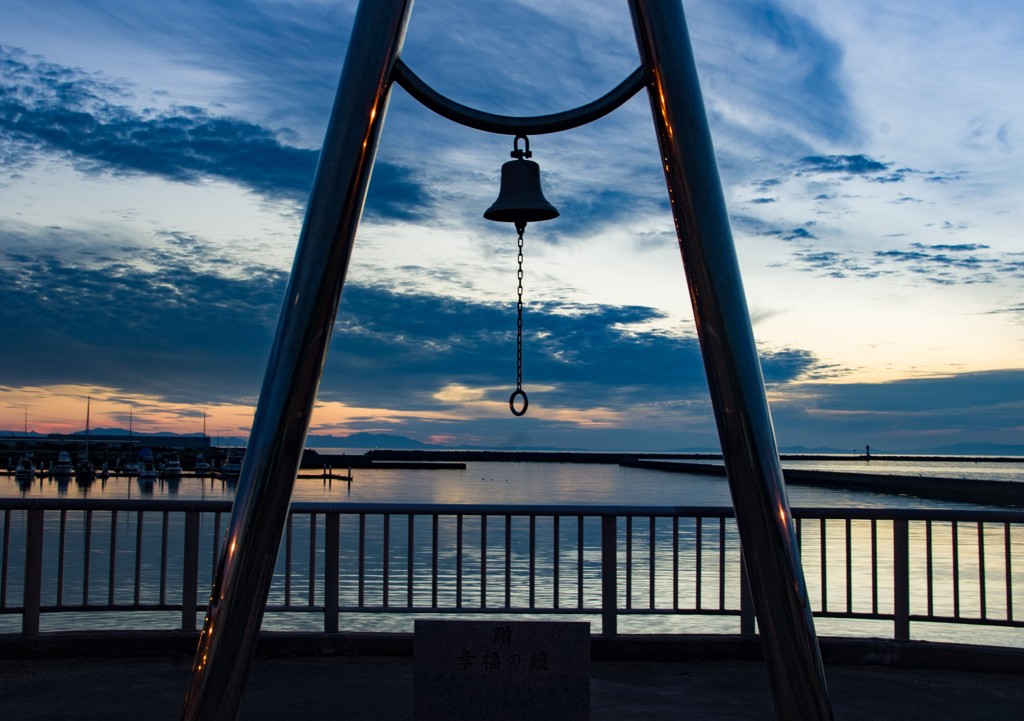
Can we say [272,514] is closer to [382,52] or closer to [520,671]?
[382,52]

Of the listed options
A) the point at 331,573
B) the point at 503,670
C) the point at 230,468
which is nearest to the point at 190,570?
the point at 331,573

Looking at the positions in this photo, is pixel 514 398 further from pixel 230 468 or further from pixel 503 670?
pixel 230 468

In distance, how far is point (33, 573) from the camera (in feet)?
21.9

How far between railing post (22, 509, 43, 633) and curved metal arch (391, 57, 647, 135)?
4.98 m

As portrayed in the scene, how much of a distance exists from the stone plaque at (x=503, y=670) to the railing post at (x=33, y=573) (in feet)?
10.7

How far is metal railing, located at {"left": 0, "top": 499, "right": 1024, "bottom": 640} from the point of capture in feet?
22.3

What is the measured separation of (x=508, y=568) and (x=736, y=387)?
201 inches

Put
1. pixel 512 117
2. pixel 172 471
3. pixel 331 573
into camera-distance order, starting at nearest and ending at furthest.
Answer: pixel 512 117
pixel 331 573
pixel 172 471

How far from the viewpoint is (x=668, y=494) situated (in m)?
48.0

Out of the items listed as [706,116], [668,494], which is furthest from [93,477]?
[706,116]

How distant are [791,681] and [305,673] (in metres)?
4.76

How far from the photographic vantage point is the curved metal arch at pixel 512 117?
296 cm

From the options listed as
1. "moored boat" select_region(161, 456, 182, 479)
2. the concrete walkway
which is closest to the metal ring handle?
the concrete walkway

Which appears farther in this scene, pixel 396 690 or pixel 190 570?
pixel 190 570
